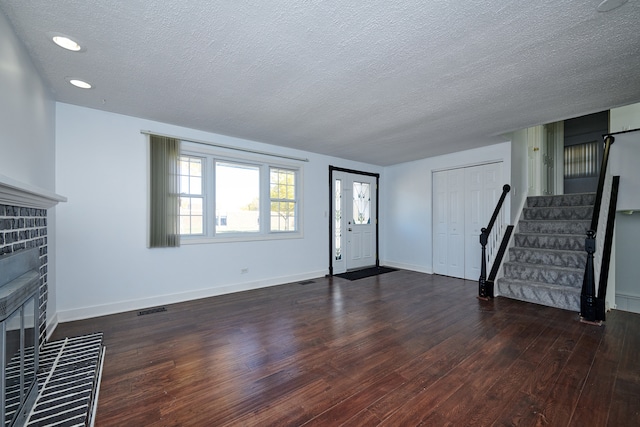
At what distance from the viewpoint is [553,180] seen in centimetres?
654

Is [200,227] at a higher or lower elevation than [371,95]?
lower

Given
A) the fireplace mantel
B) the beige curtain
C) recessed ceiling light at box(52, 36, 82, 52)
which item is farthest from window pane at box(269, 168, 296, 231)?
the fireplace mantel

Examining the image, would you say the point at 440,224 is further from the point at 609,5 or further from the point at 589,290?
the point at 609,5

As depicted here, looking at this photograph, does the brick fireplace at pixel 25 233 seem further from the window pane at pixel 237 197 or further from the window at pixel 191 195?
the window pane at pixel 237 197

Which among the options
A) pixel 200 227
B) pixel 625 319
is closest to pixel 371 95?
pixel 200 227

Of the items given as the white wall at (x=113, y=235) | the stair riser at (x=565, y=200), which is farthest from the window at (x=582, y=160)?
the white wall at (x=113, y=235)

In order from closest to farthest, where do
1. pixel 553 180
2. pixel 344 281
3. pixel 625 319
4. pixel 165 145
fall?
pixel 625 319, pixel 165 145, pixel 344 281, pixel 553 180

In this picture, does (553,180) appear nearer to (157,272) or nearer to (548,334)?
(548,334)

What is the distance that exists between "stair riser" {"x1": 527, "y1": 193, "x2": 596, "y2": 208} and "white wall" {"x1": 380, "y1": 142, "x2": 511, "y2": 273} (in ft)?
4.38

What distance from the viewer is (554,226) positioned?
4.48 m

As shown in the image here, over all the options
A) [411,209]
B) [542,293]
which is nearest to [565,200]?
[542,293]

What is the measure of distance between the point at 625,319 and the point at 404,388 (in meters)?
3.29

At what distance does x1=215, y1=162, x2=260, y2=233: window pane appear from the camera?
4383 millimetres

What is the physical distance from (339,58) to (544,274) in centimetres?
421
